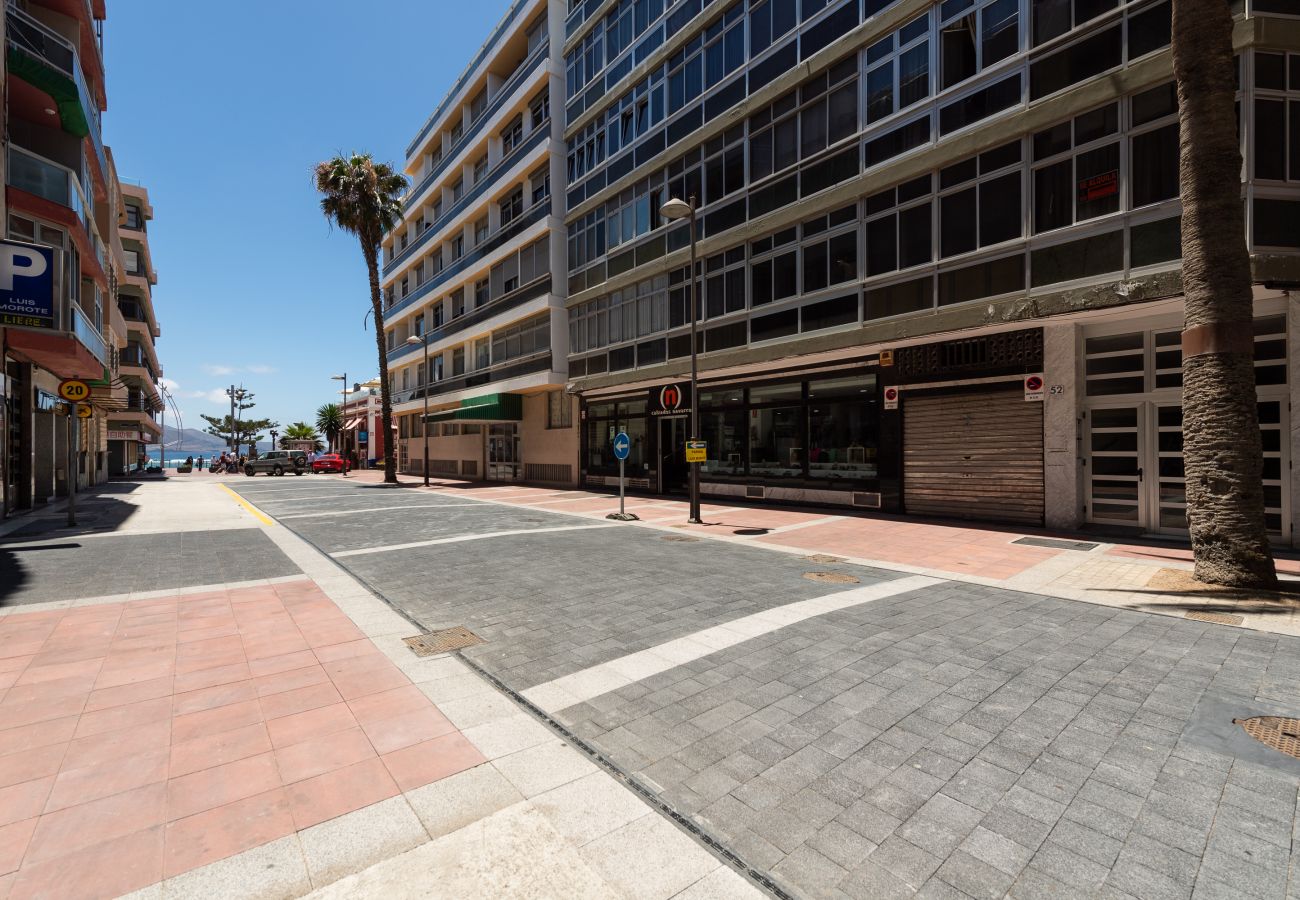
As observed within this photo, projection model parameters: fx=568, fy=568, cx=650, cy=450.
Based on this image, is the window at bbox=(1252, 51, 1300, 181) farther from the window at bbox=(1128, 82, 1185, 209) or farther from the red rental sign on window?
the red rental sign on window

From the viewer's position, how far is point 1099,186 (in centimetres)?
1067

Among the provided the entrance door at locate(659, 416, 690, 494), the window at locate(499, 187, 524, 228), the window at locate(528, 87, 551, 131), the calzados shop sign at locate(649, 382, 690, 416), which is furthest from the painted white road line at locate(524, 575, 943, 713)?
the window at locate(499, 187, 524, 228)

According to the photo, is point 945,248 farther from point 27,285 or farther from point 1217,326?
point 27,285

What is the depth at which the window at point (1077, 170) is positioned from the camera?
10555mm

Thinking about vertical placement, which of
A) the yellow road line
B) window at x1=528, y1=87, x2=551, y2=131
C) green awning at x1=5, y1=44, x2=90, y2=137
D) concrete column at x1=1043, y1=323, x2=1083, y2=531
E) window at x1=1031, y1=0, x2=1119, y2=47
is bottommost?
the yellow road line

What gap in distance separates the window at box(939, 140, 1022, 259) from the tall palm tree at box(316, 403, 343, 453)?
278ft

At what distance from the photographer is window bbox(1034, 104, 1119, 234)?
34.6ft

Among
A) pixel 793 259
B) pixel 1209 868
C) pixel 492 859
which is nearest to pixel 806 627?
pixel 1209 868

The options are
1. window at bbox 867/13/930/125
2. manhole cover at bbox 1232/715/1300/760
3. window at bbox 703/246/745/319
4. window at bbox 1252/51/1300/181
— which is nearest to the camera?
manhole cover at bbox 1232/715/1300/760

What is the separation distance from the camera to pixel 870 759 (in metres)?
3.29

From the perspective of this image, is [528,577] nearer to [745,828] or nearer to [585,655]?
[585,655]

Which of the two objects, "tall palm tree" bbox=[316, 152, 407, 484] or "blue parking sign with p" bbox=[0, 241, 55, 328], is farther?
"tall palm tree" bbox=[316, 152, 407, 484]

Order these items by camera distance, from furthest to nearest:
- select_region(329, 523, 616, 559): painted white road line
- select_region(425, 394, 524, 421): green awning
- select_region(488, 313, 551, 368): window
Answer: select_region(425, 394, 524, 421): green awning → select_region(488, 313, 551, 368): window → select_region(329, 523, 616, 559): painted white road line

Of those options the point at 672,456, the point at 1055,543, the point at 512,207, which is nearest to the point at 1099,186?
the point at 1055,543
